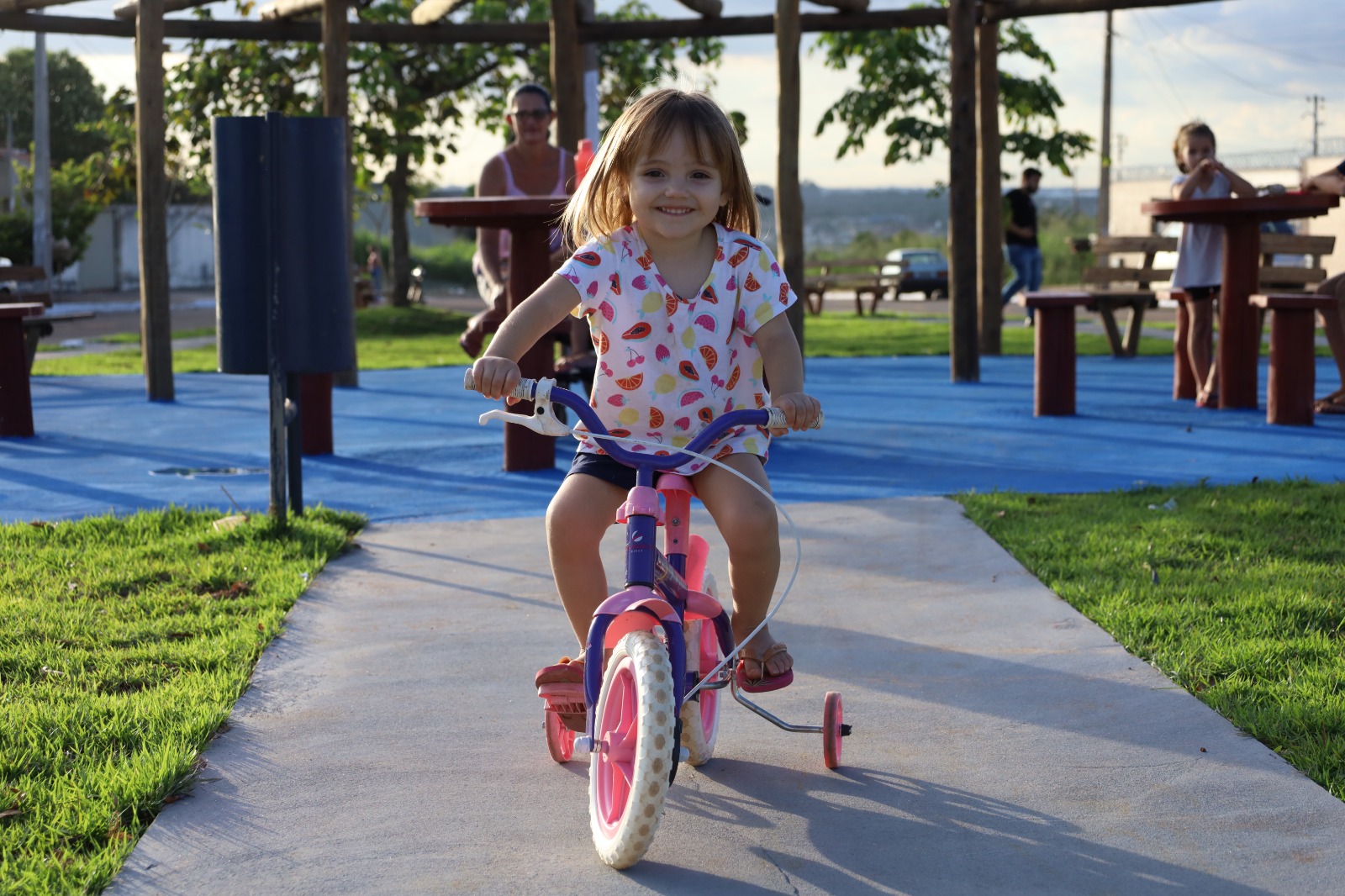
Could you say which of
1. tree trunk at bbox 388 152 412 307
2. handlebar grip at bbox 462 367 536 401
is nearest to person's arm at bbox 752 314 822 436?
handlebar grip at bbox 462 367 536 401

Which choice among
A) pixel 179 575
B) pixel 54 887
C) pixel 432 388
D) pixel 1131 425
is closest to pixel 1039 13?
pixel 1131 425

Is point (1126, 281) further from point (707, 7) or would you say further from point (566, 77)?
point (566, 77)

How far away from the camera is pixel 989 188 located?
13383 millimetres

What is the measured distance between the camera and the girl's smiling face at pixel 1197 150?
927 centimetres

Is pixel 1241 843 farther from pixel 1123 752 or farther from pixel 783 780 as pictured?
pixel 783 780

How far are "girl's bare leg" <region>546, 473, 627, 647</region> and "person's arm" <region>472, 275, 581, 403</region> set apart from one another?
0.89 ft

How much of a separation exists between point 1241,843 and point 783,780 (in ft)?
3.12

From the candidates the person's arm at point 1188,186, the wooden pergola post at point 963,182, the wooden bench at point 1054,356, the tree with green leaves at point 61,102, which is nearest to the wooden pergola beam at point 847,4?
the wooden pergola post at point 963,182

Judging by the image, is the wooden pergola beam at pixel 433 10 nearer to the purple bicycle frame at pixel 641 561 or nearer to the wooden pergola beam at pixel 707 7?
the wooden pergola beam at pixel 707 7

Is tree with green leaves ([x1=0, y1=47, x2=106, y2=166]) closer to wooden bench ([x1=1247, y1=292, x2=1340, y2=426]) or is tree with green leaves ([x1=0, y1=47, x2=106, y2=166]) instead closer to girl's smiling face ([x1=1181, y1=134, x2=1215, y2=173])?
girl's smiling face ([x1=1181, y1=134, x2=1215, y2=173])

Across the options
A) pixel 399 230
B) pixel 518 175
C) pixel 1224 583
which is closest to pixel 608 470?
pixel 1224 583

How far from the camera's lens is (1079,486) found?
6.59 metres

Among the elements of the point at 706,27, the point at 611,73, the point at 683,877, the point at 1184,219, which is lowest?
the point at 683,877

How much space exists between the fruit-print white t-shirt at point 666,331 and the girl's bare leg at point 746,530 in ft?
0.23
